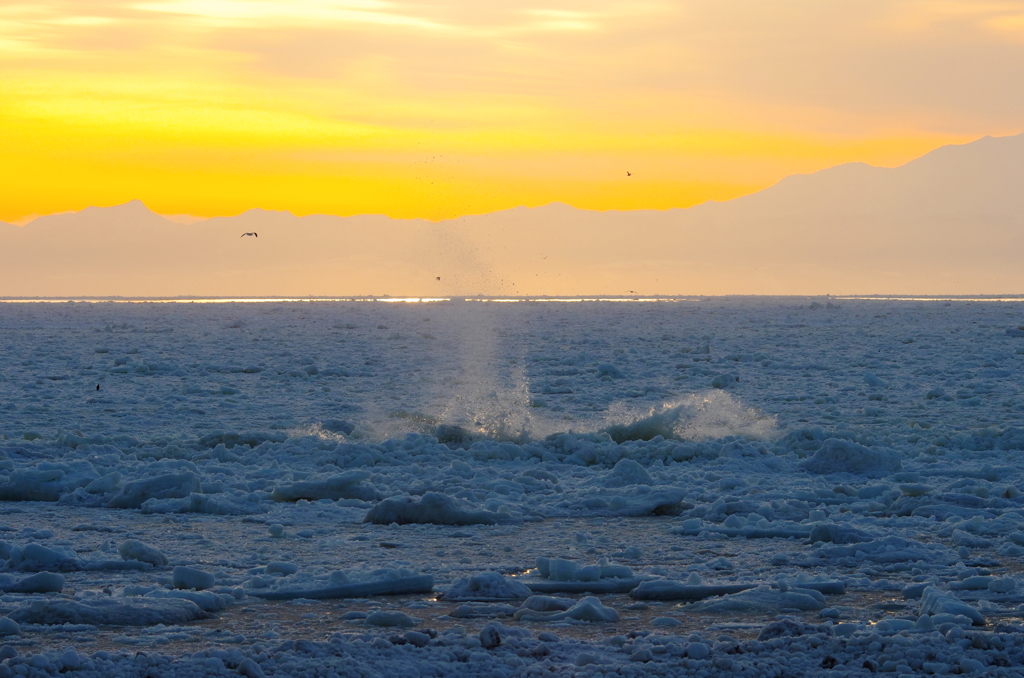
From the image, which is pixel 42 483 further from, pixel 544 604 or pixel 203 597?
pixel 544 604

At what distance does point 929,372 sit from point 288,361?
10238 mm

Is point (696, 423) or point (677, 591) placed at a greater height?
point (696, 423)

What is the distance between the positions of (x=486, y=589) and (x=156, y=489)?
12.3 ft

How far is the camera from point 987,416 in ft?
41.3

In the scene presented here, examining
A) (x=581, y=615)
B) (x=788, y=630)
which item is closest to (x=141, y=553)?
(x=581, y=615)

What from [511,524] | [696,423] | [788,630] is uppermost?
[696,423]

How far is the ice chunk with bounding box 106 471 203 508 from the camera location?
8141 millimetres

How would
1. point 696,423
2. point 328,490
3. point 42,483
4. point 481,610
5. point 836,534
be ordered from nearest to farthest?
1. point 481,610
2. point 836,534
3. point 328,490
4. point 42,483
5. point 696,423

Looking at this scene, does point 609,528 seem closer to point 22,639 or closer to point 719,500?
point 719,500

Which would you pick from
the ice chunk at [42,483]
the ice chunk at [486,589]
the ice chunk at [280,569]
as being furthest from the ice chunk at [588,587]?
the ice chunk at [42,483]

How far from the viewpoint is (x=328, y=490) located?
8.44 metres

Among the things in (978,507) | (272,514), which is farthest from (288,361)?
(978,507)

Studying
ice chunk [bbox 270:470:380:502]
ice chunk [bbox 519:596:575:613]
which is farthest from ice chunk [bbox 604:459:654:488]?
ice chunk [bbox 519:596:575:613]

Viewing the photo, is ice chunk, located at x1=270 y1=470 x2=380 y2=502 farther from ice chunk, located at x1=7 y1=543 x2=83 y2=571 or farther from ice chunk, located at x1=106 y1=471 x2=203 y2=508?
ice chunk, located at x1=7 y1=543 x2=83 y2=571
